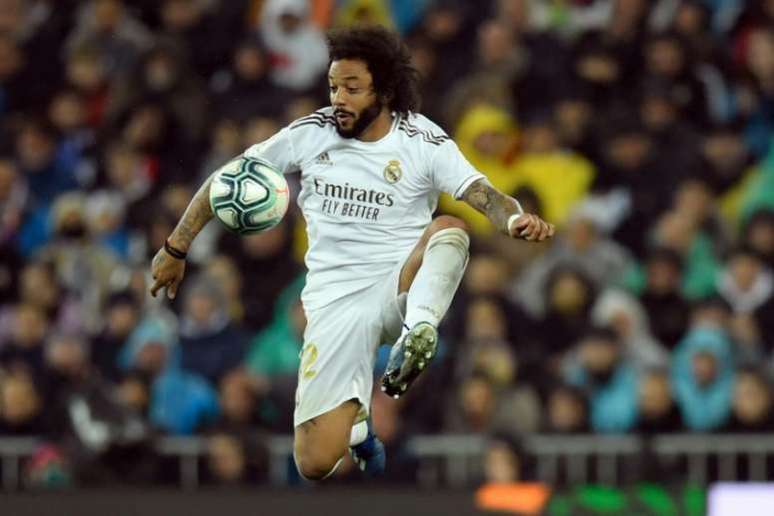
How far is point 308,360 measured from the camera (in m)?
9.55

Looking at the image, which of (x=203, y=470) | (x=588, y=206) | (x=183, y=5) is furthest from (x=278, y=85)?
(x=203, y=470)

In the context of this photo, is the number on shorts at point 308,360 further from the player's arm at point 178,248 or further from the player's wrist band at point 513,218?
the player's wrist band at point 513,218

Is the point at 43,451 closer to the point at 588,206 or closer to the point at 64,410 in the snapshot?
the point at 64,410

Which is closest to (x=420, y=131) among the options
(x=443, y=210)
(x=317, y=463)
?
(x=317, y=463)

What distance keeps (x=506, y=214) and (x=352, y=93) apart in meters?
0.87

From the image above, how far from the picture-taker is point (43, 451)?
42.1 feet

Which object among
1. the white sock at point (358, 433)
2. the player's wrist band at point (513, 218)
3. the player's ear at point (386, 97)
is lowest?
the white sock at point (358, 433)

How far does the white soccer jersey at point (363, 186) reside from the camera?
920cm

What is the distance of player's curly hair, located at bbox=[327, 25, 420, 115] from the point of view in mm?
9070

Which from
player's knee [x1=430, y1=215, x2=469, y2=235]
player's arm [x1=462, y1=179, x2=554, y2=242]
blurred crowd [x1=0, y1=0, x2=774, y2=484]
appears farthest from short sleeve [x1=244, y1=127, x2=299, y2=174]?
blurred crowd [x1=0, y1=0, x2=774, y2=484]

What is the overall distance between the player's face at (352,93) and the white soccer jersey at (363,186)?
129 mm

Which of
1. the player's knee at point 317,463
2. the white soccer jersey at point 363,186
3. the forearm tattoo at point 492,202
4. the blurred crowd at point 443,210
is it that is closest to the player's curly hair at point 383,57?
the white soccer jersey at point 363,186

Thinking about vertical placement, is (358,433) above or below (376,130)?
below

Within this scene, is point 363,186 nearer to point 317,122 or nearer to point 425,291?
point 317,122
